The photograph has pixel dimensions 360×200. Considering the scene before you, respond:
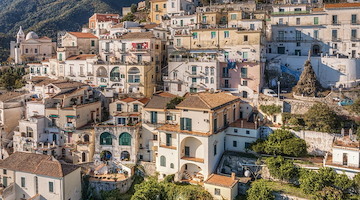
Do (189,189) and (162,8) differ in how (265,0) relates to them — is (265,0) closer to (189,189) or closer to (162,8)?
(162,8)

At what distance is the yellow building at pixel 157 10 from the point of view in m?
65.9

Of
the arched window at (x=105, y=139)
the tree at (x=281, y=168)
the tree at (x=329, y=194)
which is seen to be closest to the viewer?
the tree at (x=329, y=194)

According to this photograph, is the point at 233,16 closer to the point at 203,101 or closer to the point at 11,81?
the point at 203,101

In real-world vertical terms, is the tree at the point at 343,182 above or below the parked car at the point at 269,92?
below

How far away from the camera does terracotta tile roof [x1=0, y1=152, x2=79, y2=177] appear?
A: 33.8 meters

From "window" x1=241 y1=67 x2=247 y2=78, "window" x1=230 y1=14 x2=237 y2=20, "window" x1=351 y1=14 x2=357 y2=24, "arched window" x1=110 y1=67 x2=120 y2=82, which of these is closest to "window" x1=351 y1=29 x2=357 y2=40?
"window" x1=351 y1=14 x2=357 y2=24

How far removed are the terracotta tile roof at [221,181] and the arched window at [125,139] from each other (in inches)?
404

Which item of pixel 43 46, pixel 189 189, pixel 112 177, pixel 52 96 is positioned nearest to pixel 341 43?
pixel 189 189

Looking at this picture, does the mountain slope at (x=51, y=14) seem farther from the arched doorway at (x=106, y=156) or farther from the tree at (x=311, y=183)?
the tree at (x=311, y=183)

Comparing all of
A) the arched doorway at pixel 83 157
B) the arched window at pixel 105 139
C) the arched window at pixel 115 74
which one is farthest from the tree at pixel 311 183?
the arched window at pixel 115 74

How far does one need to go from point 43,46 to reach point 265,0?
1667 inches

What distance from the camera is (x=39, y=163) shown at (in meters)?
35.1

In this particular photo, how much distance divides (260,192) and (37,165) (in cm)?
2099

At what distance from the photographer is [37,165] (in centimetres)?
3500
